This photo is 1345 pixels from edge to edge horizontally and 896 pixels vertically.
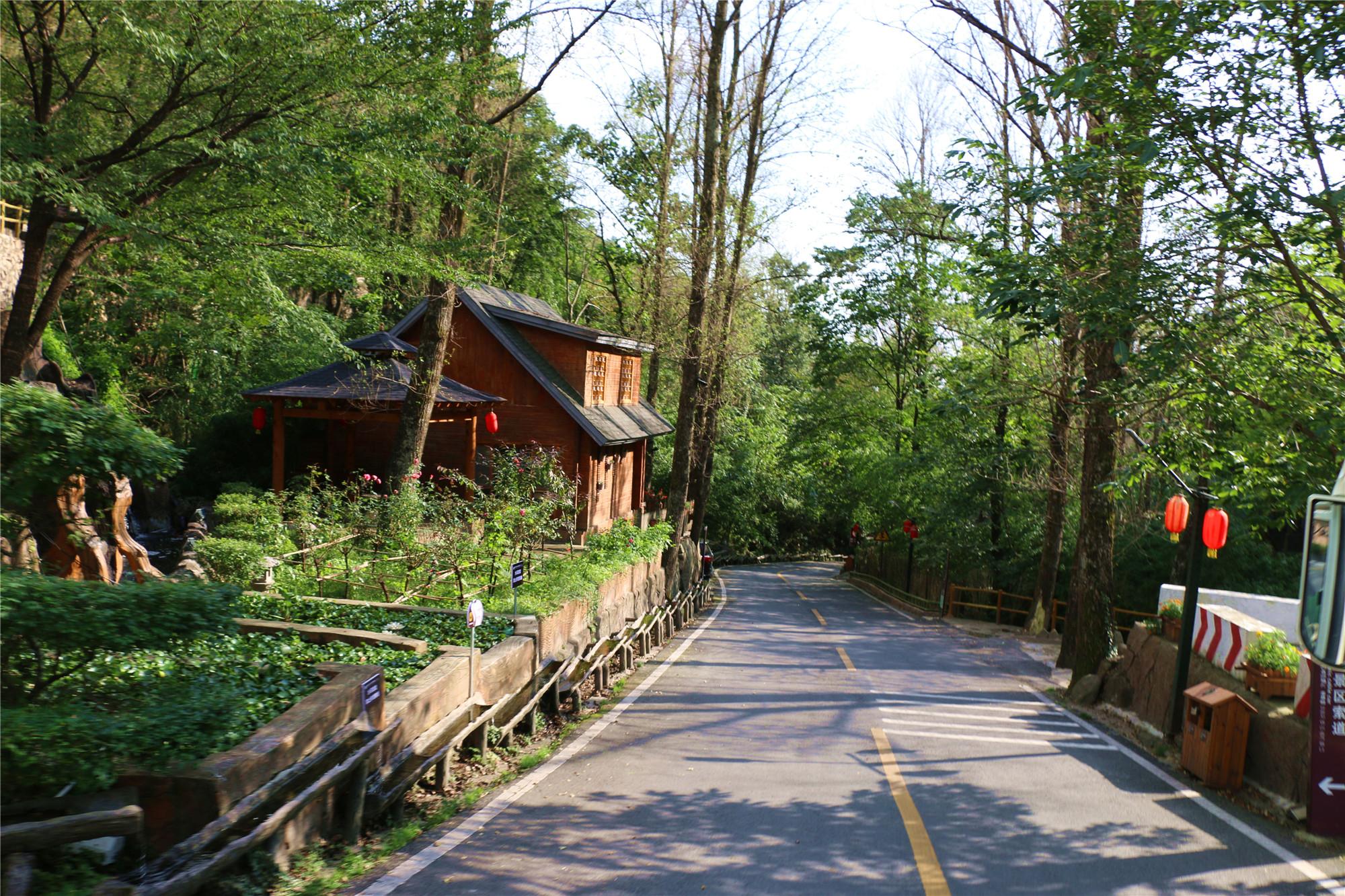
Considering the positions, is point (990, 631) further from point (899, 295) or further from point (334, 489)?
point (334, 489)

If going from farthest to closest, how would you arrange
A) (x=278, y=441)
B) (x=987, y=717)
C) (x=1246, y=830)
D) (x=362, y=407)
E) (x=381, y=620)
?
(x=278, y=441) → (x=362, y=407) → (x=987, y=717) → (x=381, y=620) → (x=1246, y=830)

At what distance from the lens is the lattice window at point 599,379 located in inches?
1112

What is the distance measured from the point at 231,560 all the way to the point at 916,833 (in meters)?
9.33

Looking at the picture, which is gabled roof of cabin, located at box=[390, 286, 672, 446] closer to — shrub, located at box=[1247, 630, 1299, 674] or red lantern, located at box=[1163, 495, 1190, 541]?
red lantern, located at box=[1163, 495, 1190, 541]

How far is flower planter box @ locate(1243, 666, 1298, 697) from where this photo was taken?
1032 centimetres

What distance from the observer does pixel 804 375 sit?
71438mm

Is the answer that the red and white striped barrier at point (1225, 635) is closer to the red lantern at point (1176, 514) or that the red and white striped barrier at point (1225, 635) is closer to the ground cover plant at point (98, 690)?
the red lantern at point (1176, 514)

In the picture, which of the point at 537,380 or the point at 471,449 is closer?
the point at 471,449

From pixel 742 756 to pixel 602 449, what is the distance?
17.7 metres

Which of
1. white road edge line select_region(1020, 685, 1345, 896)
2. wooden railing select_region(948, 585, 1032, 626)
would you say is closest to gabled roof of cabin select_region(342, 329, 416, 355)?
white road edge line select_region(1020, 685, 1345, 896)

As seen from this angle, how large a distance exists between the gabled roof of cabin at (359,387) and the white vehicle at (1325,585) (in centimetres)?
1702

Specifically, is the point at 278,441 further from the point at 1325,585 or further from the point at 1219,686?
the point at 1325,585

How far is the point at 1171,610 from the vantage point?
541 inches

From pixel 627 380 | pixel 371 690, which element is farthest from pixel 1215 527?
pixel 627 380
